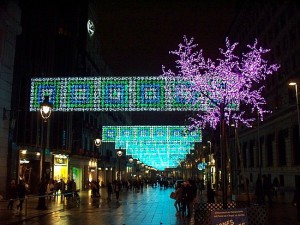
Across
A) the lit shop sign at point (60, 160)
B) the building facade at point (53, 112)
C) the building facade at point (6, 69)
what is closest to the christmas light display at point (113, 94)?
the building facade at point (6, 69)

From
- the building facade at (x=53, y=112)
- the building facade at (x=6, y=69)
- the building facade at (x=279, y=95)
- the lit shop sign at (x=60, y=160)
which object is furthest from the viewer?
the lit shop sign at (x=60, y=160)

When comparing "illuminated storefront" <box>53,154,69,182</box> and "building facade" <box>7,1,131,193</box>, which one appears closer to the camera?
"building facade" <box>7,1,131,193</box>

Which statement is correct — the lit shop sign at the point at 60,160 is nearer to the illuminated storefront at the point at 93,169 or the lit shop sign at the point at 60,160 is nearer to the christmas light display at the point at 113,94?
the christmas light display at the point at 113,94

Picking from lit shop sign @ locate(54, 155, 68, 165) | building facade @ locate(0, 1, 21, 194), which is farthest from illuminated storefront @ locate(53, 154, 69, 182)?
building facade @ locate(0, 1, 21, 194)

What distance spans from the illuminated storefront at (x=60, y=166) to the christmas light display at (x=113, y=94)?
13.8m

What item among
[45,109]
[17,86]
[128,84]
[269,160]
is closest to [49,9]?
[17,86]

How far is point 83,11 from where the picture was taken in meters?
65.9

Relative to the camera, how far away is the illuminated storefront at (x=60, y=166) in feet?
150

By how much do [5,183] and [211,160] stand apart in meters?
49.8

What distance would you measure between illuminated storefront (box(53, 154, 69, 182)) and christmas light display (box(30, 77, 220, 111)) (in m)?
13.8

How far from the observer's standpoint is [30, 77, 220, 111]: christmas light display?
1247 inches

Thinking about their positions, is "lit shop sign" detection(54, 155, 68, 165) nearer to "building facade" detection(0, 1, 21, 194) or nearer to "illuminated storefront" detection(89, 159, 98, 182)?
"building facade" detection(0, 1, 21, 194)

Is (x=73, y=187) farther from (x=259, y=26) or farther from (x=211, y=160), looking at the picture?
(x=211, y=160)

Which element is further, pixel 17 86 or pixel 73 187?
pixel 17 86
